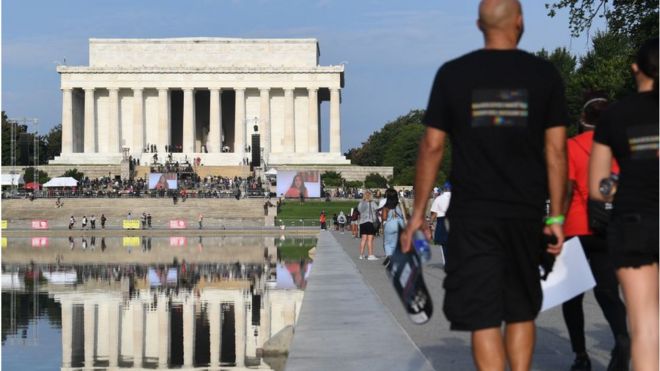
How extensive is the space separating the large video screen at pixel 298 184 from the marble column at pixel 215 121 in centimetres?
3094

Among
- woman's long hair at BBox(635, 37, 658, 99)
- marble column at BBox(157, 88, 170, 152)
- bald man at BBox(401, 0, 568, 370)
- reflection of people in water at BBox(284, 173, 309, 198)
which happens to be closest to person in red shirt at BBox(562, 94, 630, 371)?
woman's long hair at BBox(635, 37, 658, 99)

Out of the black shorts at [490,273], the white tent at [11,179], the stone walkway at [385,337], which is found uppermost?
the white tent at [11,179]

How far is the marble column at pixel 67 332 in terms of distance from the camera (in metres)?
12.1

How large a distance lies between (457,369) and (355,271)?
40.1 feet

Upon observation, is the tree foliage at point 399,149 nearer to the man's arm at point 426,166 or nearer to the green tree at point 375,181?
the green tree at point 375,181

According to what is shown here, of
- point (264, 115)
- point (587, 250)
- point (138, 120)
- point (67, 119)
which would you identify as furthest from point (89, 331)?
point (67, 119)

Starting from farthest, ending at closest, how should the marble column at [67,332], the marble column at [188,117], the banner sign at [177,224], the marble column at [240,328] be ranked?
the marble column at [188,117] → the banner sign at [177,224] → the marble column at [67,332] → the marble column at [240,328]

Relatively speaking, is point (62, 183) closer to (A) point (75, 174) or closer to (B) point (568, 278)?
(A) point (75, 174)

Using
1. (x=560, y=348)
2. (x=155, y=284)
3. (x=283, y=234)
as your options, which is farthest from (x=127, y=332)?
(x=283, y=234)

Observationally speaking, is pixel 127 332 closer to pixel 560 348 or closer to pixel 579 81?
pixel 560 348

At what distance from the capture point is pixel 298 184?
78.2 metres

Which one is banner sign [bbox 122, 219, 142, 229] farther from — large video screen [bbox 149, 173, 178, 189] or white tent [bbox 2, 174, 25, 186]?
white tent [bbox 2, 174, 25, 186]

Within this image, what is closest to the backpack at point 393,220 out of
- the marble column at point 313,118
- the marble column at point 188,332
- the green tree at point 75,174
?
the marble column at point 188,332

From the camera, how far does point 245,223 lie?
67.9 meters
